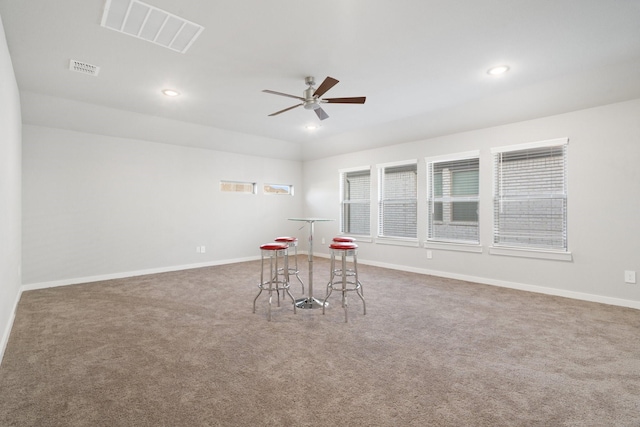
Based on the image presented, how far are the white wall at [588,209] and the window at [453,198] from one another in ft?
0.58

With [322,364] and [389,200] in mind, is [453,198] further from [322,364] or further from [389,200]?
[322,364]

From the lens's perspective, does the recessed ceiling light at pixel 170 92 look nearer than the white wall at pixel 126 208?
Yes

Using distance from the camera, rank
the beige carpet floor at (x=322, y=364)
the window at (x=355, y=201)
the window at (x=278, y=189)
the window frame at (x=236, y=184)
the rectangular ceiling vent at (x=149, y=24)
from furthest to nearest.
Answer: the window at (x=278, y=189)
the window at (x=355, y=201)
the window frame at (x=236, y=184)
the rectangular ceiling vent at (x=149, y=24)
the beige carpet floor at (x=322, y=364)

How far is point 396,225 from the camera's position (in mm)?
6004

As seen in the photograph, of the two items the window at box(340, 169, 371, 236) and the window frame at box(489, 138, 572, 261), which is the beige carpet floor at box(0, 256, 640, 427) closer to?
the window frame at box(489, 138, 572, 261)

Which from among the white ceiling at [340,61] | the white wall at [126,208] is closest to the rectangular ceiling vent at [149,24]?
the white ceiling at [340,61]

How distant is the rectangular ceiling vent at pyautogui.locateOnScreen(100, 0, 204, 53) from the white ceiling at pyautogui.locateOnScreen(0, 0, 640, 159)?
8 cm

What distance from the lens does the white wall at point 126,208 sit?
4.47 m

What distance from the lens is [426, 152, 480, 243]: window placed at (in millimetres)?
4957

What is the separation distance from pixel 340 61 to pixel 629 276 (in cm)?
419

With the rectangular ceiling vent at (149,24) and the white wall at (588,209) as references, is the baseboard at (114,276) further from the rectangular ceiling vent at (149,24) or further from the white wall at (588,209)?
the white wall at (588,209)

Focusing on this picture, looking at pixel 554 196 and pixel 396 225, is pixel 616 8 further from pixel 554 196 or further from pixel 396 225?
pixel 396 225

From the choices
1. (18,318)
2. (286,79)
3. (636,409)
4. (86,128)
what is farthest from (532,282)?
(86,128)

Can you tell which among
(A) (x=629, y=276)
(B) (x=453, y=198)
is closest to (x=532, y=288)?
(A) (x=629, y=276)
